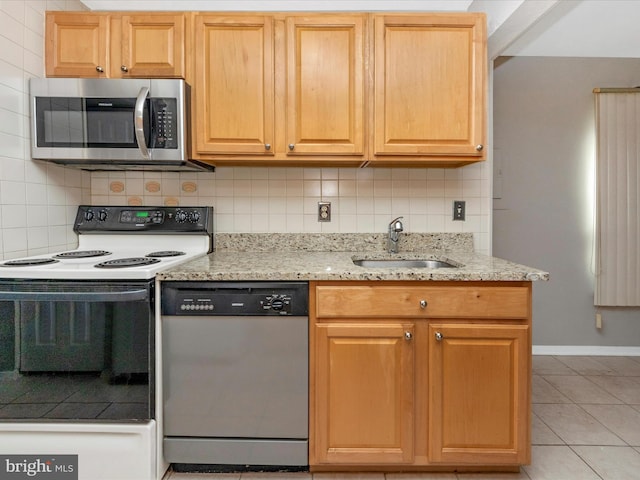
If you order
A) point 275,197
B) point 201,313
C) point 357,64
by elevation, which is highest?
point 357,64

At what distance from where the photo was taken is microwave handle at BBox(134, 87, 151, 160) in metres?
1.73

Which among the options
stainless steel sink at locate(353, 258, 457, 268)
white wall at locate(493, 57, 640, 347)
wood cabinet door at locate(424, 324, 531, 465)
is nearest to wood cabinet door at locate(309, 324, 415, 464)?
wood cabinet door at locate(424, 324, 531, 465)

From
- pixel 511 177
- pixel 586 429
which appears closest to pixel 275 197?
pixel 511 177

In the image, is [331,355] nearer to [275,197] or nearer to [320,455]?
[320,455]

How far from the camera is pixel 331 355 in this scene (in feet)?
5.00

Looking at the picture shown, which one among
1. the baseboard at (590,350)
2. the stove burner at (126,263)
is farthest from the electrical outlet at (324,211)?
the baseboard at (590,350)

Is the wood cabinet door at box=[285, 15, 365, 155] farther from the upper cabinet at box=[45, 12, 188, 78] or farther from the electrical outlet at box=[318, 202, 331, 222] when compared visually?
the upper cabinet at box=[45, 12, 188, 78]

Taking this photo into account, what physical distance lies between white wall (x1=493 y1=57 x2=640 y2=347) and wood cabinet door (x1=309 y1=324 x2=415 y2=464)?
5.83ft

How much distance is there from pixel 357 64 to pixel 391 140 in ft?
1.30

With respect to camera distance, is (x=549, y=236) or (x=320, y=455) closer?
(x=320, y=455)

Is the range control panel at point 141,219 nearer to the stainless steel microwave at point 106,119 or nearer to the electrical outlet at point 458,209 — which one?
the stainless steel microwave at point 106,119

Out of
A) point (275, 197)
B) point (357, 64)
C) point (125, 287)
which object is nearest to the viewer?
point (125, 287)

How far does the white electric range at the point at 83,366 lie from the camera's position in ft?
4.59

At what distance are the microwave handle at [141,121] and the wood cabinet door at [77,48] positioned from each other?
307mm
